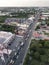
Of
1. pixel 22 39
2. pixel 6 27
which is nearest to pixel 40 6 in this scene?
pixel 6 27

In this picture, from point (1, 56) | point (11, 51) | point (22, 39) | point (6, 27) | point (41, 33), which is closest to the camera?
point (1, 56)

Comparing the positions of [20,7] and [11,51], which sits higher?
[20,7]

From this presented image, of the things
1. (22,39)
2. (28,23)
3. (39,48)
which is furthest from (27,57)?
(28,23)

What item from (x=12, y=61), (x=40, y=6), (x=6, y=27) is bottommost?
(x=12, y=61)

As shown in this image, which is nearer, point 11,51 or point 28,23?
point 11,51

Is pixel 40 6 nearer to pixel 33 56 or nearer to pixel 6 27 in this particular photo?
pixel 6 27

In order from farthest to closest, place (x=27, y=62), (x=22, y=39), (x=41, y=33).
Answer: (x=41, y=33) < (x=22, y=39) < (x=27, y=62)

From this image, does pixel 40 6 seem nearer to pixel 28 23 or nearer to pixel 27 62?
pixel 28 23
